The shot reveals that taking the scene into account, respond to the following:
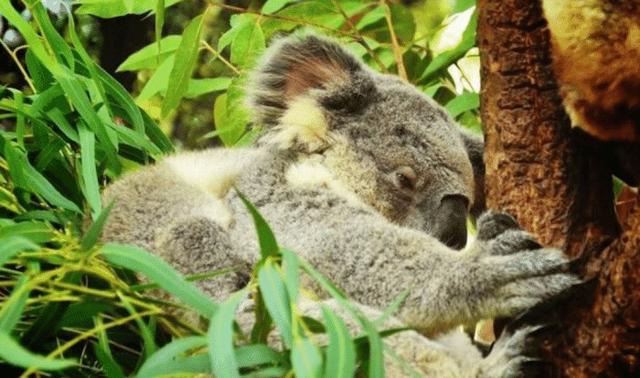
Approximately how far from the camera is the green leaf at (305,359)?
4.14ft

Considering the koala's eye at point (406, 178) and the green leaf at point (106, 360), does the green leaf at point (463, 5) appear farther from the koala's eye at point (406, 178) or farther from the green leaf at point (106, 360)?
the green leaf at point (106, 360)

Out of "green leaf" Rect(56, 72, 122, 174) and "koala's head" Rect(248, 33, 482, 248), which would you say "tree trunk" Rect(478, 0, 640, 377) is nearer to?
"koala's head" Rect(248, 33, 482, 248)

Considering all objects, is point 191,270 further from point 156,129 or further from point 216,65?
point 216,65

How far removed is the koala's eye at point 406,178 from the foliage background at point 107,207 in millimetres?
395

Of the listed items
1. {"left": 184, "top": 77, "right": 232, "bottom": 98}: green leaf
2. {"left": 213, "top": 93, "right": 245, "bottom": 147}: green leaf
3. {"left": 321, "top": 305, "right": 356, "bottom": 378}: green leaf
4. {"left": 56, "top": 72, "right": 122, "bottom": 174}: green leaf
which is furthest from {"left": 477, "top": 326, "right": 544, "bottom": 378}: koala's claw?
{"left": 184, "top": 77, "right": 232, "bottom": 98}: green leaf

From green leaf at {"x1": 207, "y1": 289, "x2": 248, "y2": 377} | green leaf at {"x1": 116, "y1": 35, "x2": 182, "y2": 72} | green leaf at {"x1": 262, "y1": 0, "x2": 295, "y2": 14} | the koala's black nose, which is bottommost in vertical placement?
the koala's black nose

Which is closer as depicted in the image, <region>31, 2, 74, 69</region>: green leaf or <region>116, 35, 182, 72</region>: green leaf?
<region>31, 2, 74, 69</region>: green leaf

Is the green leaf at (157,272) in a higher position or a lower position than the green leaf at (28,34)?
lower

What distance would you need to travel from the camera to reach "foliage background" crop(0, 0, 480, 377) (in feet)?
4.50

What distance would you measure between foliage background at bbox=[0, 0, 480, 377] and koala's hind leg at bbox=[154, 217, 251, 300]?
11cm

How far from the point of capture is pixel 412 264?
2.02 meters

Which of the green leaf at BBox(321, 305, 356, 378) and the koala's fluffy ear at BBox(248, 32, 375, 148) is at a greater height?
the green leaf at BBox(321, 305, 356, 378)

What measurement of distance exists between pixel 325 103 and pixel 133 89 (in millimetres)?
1888

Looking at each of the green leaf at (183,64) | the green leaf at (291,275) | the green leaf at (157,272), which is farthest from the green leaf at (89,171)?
the green leaf at (291,275)
